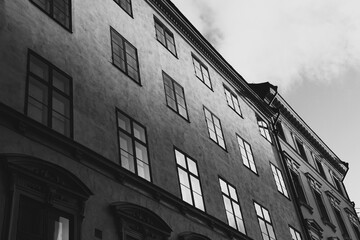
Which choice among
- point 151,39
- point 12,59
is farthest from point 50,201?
point 151,39

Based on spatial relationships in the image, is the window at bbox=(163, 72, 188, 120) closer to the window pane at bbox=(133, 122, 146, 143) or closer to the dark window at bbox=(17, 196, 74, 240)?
the window pane at bbox=(133, 122, 146, 143)

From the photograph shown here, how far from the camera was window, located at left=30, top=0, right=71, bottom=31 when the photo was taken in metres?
13.3

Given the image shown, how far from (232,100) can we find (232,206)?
806cm

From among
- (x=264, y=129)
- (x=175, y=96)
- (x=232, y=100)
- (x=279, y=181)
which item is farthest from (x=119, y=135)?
(x=264, y=129)

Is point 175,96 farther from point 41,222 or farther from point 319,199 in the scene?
point 319,199

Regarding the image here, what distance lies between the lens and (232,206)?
18125mm

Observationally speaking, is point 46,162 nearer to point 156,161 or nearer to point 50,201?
point 50,201

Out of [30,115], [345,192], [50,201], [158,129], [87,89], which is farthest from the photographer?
[345,192]

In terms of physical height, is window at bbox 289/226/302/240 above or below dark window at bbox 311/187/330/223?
below

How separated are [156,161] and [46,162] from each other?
5043 mm

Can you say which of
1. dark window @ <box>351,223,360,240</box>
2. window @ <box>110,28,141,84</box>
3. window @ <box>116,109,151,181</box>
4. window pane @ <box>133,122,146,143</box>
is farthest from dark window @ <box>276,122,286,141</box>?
window @ <box>116,109,151,181</box>

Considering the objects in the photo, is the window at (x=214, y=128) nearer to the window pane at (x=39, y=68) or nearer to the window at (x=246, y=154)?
the window at (x=246, y=154)

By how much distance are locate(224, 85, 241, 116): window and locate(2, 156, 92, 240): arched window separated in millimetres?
14614

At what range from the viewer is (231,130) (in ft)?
73.1
